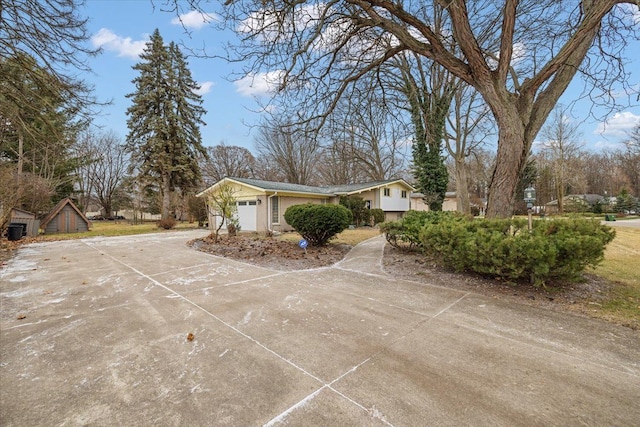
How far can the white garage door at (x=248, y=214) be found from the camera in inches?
635

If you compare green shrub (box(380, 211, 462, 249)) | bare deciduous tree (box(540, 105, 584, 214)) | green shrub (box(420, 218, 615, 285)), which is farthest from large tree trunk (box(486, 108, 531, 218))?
bare deciduous tree (box(540, 105, 584, 214))

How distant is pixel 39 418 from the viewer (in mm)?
1790

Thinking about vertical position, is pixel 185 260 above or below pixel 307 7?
below

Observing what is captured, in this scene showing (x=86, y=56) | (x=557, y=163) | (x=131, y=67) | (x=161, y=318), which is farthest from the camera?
(x=557, y=163)

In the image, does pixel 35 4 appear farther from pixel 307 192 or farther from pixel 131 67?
pixel 131 67

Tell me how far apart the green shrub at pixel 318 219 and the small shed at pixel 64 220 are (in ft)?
53.1

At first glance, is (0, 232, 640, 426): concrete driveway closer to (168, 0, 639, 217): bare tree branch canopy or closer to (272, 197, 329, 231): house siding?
(168, 0, 639, 217): bare tree branch canopy

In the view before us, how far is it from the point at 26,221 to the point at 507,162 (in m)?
20.9

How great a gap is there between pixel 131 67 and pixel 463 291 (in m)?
27.3

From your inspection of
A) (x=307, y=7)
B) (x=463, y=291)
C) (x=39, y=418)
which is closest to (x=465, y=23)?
(x=307, y=7)

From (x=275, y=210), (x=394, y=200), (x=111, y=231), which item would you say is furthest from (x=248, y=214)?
(x=394, y=200)

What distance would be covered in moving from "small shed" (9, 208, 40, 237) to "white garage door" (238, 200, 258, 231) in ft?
34.2

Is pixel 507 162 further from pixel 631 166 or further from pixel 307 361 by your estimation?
pixel 631 166

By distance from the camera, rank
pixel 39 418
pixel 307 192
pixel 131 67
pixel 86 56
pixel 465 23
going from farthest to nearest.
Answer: pixel 131 67 < pixel 307 192 < pixel 86 56 < pixel 465 23 < pixel 39 418
